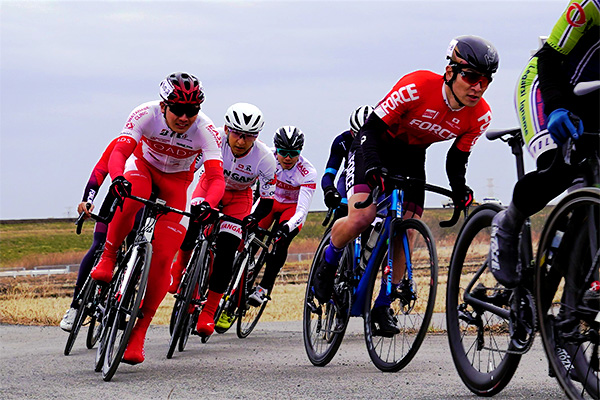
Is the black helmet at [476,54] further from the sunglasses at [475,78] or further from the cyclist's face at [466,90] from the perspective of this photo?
the cyclist's face at [466,90]

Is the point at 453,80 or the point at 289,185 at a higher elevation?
the point at 453,80

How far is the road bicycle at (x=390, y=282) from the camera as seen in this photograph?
6.41m

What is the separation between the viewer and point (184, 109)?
7930 mm

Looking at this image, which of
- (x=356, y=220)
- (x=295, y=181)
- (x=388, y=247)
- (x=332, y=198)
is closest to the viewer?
(x=388, y=247)

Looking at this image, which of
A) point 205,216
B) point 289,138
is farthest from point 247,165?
point 205,216

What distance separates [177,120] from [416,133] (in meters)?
2.21

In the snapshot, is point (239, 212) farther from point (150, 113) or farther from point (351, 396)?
point (351, 396)

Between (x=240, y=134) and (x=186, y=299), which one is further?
(x=240, y=134)

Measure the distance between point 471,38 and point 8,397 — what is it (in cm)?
383

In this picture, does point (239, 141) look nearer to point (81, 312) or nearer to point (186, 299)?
point (186, 299)

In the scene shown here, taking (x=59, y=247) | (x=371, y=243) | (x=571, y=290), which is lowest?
(x=59, y=247)

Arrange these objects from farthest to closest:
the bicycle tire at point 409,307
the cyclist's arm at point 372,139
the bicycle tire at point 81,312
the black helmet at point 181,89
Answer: the bicycle tire at point 81,312, the black helmet at point 181,89, the cyclist's arm at point 372,139, the bicycle tire at point 409,307

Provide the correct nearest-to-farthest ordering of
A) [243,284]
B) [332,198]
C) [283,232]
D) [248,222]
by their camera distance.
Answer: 1. [332,198]
2. [248,222]
3. [243,284]
4. [283,232]

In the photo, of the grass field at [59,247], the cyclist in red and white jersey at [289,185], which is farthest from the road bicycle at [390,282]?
the grass field at [59,247]
